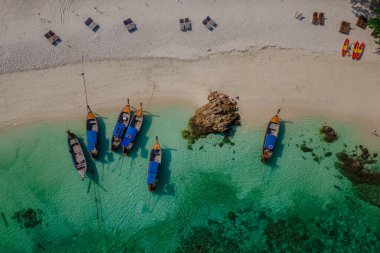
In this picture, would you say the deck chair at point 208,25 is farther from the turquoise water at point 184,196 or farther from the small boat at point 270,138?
the small boat at point 270,138

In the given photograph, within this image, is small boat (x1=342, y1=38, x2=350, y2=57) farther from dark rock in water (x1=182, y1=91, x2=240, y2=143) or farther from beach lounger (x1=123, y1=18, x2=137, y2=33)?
beach lounger (x1=123, y1=18, x2=137, y2=33)

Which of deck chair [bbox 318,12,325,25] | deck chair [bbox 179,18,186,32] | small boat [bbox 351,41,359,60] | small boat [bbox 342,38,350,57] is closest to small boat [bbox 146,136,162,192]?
deck chair [bbox 179,18,186,32]

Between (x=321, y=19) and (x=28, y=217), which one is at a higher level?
(x=321, y=19)

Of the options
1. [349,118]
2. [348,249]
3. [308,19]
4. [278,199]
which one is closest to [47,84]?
[278,199]

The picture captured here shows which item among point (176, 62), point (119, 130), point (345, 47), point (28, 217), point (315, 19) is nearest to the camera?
point (28, 217)

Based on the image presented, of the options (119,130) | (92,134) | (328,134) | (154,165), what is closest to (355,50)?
(328,134)

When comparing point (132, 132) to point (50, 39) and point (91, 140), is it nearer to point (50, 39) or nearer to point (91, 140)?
point (91, 140)
